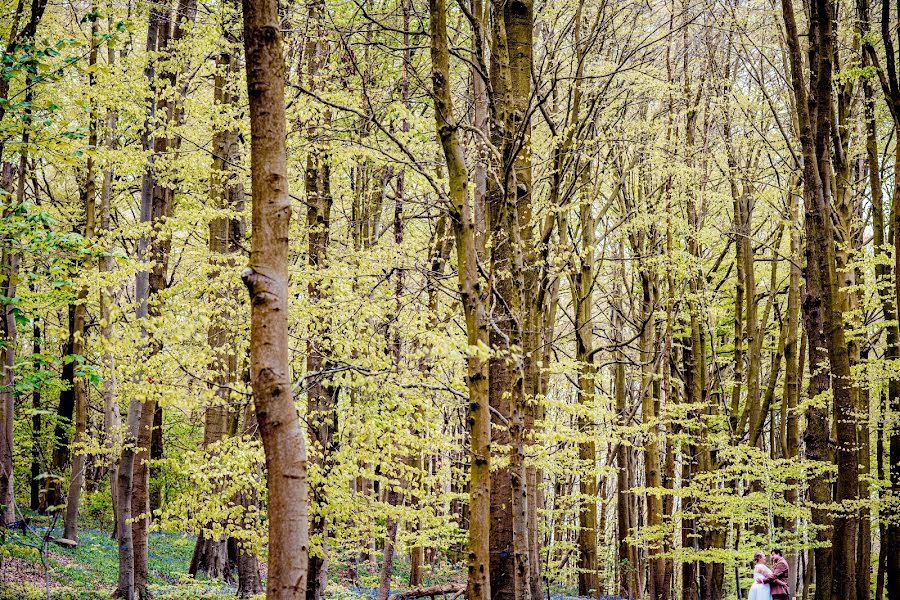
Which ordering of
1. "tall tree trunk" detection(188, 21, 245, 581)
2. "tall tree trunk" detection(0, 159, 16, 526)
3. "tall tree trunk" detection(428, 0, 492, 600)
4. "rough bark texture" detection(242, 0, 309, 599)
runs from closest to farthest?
"rough bark texture" detection(242, 0, 309, 599) → "tall tree trunk" detection(428, 0, 492, 600) → "tall tree trunk" detection(188, 21, 245, 581) → "tall tree trunk" detection(0, 159, 16, 526)

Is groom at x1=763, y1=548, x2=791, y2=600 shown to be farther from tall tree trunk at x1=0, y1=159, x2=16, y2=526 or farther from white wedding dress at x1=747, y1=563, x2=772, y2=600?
tall tree trunk at x1=0, y1=159, x2=16, y2=526

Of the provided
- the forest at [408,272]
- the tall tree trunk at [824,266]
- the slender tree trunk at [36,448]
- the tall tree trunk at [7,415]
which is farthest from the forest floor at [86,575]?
the tall tree trunk at [824,266]

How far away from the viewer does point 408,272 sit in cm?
1000

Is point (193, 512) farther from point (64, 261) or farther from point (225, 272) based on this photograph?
point (64, 261)

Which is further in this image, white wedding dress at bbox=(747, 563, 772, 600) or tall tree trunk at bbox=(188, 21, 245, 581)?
white wedding dress at bbox=(747, 563, 772, 600)

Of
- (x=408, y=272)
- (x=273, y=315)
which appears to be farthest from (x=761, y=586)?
(x=273, y=315)

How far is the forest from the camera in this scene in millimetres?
6238

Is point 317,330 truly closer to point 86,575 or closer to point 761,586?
point 86,575

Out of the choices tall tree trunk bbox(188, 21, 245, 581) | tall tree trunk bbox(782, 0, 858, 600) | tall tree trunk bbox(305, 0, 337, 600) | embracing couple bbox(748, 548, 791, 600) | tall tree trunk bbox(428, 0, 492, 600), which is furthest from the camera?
embracing couple bbox(748, 548, 791, 600)

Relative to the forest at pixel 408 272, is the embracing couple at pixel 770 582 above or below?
below

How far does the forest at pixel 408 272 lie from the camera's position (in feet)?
20.5

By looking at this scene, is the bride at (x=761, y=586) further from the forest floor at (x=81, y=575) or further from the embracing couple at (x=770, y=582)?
the forest floor at (x=81, y=575)

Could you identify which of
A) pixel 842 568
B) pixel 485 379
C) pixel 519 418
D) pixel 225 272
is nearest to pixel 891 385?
pixel 842 568

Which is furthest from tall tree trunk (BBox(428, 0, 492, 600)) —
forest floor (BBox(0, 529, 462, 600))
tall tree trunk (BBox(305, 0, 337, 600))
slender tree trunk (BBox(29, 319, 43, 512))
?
slender tree trunk (BBox(29, 319, 43, 512))
